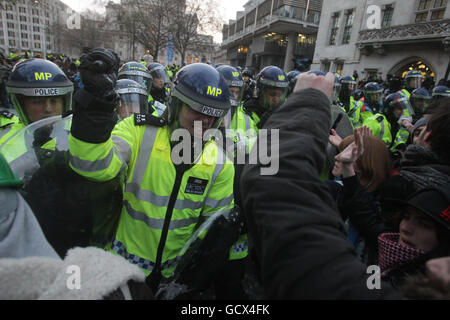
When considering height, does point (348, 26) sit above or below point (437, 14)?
above

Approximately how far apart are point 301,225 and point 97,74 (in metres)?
1.11

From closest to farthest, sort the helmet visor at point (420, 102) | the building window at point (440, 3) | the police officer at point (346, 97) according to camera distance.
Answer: the helmet visor at point (420, 102), the police officer at point (346, 97), the building window at point (440, 3)

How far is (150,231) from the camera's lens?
1.57m

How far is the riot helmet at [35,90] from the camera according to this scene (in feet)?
6.35

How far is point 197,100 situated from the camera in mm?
1635

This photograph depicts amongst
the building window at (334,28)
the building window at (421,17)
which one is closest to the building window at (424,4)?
the building window at (421,17)

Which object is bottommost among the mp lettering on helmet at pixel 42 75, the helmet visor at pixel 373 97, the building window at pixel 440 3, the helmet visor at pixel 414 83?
the mp lettering on helmet at pixel 42 75

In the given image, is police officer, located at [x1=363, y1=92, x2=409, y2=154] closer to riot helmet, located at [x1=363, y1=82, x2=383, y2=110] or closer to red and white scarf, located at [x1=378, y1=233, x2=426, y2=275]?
riot helmet, located at [x1=363, y1=82, x2=383, y2=110]

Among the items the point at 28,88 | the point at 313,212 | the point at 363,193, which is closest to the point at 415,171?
the point at 363,193

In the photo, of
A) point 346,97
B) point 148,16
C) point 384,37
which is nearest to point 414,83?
point 346,97

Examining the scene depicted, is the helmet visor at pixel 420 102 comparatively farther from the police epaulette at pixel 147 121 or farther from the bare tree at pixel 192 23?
the bare tree at pixel 192 23

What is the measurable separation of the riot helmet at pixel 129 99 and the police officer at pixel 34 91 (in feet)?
3.09

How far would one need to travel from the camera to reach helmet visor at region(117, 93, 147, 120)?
3.01 meters

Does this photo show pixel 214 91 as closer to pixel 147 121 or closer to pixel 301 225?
pixel 147 121
